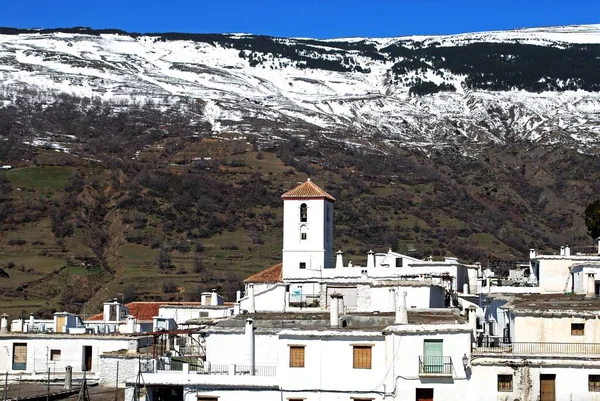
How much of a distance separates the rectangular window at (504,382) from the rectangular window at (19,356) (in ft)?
67.0

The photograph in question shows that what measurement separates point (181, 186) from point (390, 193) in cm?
3171

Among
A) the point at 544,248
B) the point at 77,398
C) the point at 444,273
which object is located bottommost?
the point at 77,398

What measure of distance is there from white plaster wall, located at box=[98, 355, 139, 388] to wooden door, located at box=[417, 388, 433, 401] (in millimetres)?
10424

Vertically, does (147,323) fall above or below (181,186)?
below

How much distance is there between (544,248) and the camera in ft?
545

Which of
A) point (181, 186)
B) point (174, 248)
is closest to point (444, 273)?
point (174, 248)

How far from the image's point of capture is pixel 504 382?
37.8 meters

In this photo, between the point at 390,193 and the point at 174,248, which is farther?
the point at 390,193

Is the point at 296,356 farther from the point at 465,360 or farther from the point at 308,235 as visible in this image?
the point at 308,235

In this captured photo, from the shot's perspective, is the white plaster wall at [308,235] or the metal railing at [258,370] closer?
the metal railing at [258,370]

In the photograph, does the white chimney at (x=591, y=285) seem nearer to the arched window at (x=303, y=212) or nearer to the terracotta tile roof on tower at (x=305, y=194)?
the terracotta tile roof on tower at (x=305, y=194)

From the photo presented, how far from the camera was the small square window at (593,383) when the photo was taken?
3744cm

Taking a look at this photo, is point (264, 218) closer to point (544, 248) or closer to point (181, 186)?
point (181, 186)

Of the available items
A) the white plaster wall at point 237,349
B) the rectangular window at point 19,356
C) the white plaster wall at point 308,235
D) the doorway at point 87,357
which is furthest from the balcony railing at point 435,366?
the white plaster wall at point 308,235
